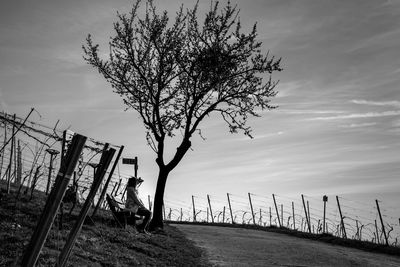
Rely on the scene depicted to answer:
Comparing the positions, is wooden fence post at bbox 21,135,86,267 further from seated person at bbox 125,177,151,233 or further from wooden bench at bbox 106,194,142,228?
seated person at bbox 125,177,151,233

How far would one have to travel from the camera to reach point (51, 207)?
4.10 meters

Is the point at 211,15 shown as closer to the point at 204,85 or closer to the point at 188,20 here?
the point at 188,20

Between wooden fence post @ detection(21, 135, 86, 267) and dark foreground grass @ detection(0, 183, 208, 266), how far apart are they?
2158 millimetres

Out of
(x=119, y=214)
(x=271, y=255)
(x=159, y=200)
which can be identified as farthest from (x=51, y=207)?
(x=159, y=200)

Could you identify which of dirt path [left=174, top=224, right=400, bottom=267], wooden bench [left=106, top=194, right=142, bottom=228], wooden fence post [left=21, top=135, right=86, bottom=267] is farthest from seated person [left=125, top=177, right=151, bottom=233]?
wooden fence post [left=21, top=135, right=86, bottom=267]

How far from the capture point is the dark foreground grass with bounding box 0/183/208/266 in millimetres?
6922

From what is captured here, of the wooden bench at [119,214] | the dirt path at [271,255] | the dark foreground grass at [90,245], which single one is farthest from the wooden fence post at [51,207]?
the wooden bench at [119,214]

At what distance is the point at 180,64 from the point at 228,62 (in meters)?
2.50

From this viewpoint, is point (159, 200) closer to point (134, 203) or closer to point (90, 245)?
point (134, 203)

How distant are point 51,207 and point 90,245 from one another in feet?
17.0

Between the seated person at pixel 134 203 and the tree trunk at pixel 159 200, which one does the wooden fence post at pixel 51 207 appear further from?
the tree trunk at pixel 159 200

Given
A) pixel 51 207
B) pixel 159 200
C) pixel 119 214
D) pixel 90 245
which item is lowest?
pixel 90 245

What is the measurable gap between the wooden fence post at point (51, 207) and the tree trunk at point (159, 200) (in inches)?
513

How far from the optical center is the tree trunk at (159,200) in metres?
17.3
